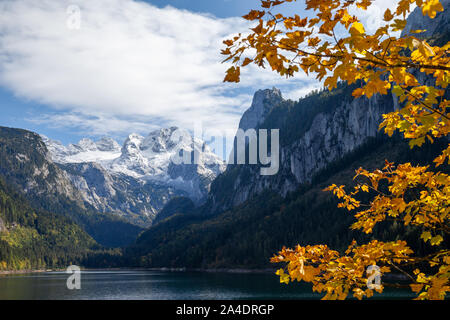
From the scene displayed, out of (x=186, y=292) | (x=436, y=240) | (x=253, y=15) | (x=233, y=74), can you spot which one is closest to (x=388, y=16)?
(x=253, y=15)

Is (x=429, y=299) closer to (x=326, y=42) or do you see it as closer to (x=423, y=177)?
(x=423, y=177)

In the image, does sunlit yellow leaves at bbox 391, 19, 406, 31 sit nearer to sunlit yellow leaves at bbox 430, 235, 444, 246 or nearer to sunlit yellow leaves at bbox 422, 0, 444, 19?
sunlit yellow leaves at bbox 422, 0, 444, 19

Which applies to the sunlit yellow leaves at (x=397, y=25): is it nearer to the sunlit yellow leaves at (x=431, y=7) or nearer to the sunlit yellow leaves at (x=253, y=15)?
the sunlit yellow leaves at (x=431, y=7)

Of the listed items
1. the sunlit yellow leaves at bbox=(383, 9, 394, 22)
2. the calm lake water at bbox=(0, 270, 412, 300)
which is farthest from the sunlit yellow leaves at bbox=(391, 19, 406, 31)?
the calm lake water at bbox=(0, 270, 412, 300)

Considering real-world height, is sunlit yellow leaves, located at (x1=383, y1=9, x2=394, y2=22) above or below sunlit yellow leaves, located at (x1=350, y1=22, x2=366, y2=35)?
above

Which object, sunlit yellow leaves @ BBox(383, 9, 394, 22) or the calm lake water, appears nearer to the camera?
sunlit yellow leaves @ BBox(383, 9, 394, 22)

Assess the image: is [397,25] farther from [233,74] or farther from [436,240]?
[436,240]

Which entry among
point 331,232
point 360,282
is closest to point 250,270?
point 331,232

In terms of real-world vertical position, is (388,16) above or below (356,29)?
above

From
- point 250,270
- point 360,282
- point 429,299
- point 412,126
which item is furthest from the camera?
point 250,270

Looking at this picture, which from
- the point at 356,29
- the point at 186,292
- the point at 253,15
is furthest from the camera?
the point at 186,292

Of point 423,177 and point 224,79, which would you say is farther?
point 423,177

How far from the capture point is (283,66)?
6168 millimetres
